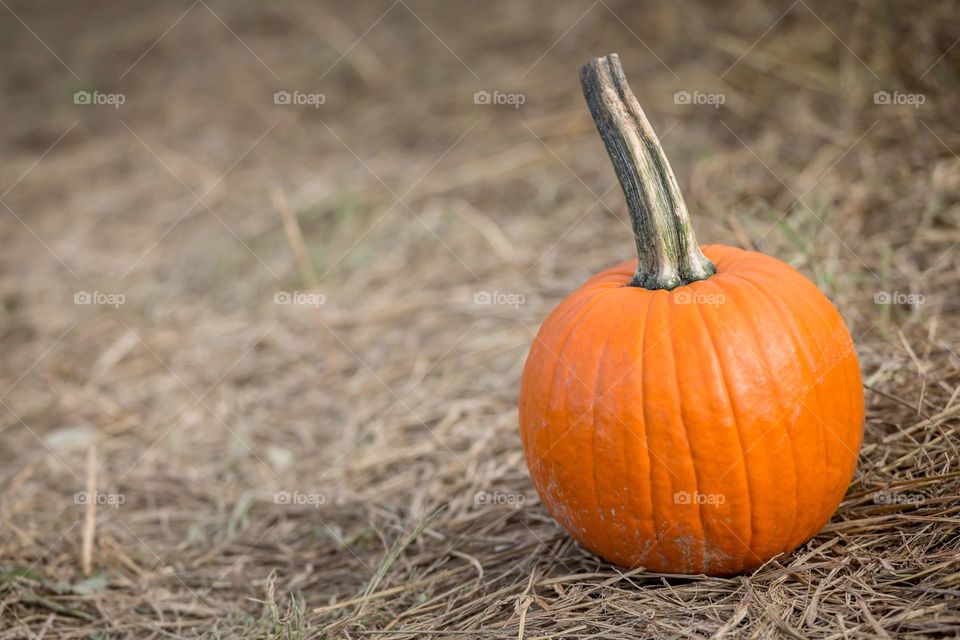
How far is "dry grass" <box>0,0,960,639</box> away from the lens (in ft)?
6.56

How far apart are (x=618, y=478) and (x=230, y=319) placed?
2695 millimetres

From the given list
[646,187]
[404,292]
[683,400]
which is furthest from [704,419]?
[404,292]

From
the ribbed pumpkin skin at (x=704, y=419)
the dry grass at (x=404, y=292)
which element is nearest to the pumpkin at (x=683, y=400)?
the ribbed pumpkin skin at (x=704, y=419)

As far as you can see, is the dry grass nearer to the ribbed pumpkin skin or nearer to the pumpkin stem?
the ribbed pumpkin skin

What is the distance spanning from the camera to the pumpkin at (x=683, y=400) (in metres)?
1.72

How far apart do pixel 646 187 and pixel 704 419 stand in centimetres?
54

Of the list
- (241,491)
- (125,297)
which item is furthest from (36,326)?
(241,491)

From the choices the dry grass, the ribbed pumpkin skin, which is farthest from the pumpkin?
the dry grass

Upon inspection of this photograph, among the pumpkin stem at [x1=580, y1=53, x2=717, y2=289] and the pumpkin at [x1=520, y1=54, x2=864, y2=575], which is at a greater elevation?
the pumpkin stem at [x1=580, y1=53, x2=717, y2=289]

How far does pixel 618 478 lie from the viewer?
177 centimetres

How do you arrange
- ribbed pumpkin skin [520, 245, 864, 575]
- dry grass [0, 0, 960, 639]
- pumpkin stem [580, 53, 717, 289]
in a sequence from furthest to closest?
dry grass [0, 0, 960, 639], pumpkin stem [580, 53, 717, 289], ribbed pumpkin skin [520, 245, 864, 575]

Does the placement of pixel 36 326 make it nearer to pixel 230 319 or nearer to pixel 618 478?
pixel 230 319

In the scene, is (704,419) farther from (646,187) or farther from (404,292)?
(404,292)

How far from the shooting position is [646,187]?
1867 mm
